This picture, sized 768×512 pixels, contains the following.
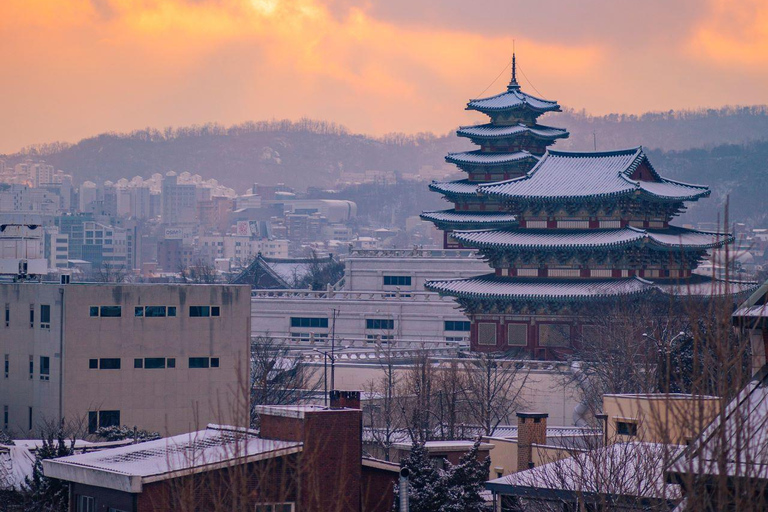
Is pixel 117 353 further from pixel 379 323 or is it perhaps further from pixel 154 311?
pixel 379 323

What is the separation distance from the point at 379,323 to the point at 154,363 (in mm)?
42570

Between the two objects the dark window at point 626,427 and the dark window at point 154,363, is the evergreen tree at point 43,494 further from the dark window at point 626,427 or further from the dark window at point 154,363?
the dark window at point 154,363

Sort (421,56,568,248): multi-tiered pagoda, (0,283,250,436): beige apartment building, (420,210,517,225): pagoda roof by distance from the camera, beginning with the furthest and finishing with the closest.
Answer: (421,56,568,248): multi-tiered pagoda
(420,210,517,225): pagoda roof
(0,283,250,436): beige apartment building

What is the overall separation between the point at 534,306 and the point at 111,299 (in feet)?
76.9

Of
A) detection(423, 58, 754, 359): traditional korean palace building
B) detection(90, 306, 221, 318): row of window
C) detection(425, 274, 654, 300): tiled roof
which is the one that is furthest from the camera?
detection(423, 58, 754, 359): traditional korean palace building

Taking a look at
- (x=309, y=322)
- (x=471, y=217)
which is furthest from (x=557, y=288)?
(x=309, y=322)

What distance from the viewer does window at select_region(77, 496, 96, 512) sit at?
31.1 m

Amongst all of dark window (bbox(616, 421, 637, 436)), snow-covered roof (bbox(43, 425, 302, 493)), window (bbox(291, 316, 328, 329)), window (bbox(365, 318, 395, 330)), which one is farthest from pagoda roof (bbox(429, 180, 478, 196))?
snow-covered roof (bbox(43, 425, 302, 493))

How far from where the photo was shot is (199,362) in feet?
194

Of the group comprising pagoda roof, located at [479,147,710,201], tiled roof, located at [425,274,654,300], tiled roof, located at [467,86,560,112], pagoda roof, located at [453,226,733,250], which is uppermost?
tiled roof, located at [467,86,560,112]

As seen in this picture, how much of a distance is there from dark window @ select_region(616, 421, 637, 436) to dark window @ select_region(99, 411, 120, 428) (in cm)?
2471

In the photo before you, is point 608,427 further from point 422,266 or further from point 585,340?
point 422,266

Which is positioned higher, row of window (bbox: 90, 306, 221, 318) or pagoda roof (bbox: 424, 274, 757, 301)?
pagoda roof (bbox: 424, 274, 757, 301)

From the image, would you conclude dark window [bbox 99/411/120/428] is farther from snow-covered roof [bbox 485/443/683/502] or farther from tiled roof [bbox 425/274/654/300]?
snow-covered roof [bbox 485/443/683/502]
